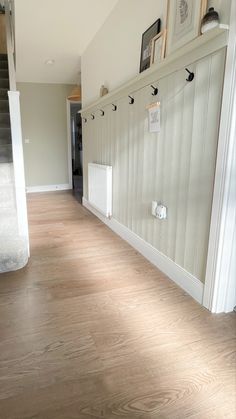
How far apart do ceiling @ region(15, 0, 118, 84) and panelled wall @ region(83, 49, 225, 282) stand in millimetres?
1128

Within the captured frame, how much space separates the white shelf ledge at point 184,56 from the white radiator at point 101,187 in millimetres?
1049

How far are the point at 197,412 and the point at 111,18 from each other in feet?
12.0

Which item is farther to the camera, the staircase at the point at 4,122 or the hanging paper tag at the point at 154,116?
the staircase at the point at 4,122

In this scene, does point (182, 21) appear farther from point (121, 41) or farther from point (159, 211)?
point (159, 211)

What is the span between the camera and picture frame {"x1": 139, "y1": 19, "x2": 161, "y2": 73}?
7.04 ft

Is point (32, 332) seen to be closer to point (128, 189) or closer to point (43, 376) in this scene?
point (43, 376)

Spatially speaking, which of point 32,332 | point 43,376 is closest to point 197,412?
point 43,376

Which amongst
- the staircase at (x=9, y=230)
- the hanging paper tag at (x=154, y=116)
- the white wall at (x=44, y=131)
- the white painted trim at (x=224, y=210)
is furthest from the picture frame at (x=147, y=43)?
the white wall at (x=44, y=131)

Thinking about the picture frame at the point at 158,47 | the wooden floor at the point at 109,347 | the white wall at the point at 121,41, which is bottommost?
the wooden floor at the point at 109,347

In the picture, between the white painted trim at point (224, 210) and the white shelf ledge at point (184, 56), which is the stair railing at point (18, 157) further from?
the white painted trim at point (224, 210)

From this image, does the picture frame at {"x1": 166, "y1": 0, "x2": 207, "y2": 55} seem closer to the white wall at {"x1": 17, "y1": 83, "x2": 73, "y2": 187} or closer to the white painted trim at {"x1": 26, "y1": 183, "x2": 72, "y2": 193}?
the white wall at {"x1": 17, "y1": 83, "x2": 73, "y2": 187}

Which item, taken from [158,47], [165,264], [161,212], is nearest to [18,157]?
[161,212]

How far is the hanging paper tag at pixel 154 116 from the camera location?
7.16 feet

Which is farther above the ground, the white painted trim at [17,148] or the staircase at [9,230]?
the white painted trim at [17,148]
